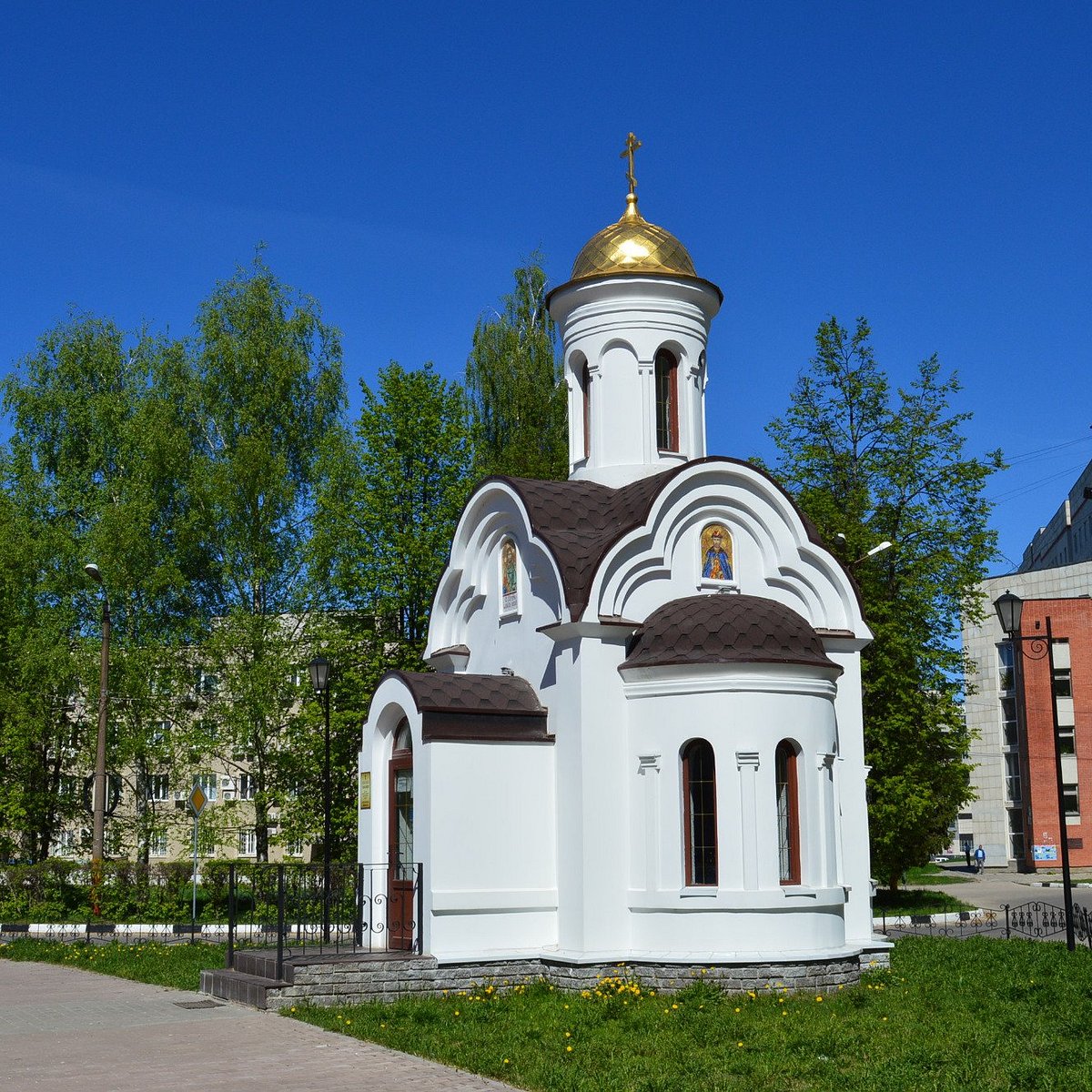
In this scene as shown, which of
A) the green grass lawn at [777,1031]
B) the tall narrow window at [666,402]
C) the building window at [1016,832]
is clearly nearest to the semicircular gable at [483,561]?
the tall narrow window at [666,402]

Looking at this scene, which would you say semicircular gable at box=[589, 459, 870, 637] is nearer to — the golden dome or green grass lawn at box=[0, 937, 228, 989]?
the golden dome

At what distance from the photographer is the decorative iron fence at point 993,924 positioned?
812 inches

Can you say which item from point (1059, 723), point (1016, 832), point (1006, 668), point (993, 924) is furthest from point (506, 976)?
point (1016, 832)

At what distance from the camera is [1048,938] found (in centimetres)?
2089

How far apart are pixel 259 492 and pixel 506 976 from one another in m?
17.4

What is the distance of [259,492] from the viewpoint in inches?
1170

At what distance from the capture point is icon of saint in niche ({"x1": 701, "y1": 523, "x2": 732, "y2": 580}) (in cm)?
1605

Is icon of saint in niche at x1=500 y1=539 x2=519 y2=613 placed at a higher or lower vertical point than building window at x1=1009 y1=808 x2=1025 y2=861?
higher

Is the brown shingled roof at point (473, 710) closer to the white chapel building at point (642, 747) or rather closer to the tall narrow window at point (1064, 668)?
the white chapel building at point (642, 747)

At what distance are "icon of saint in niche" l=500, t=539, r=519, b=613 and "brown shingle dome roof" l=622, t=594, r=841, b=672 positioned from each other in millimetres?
2145

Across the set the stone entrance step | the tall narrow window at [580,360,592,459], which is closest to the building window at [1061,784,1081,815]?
the tall narrow window at [580,360,592,459]

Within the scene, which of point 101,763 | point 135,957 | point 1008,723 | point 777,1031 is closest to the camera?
point 777,1031

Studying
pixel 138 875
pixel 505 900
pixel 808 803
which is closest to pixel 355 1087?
pixel 505 900

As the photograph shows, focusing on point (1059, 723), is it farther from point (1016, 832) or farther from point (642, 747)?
point (642, 747)
